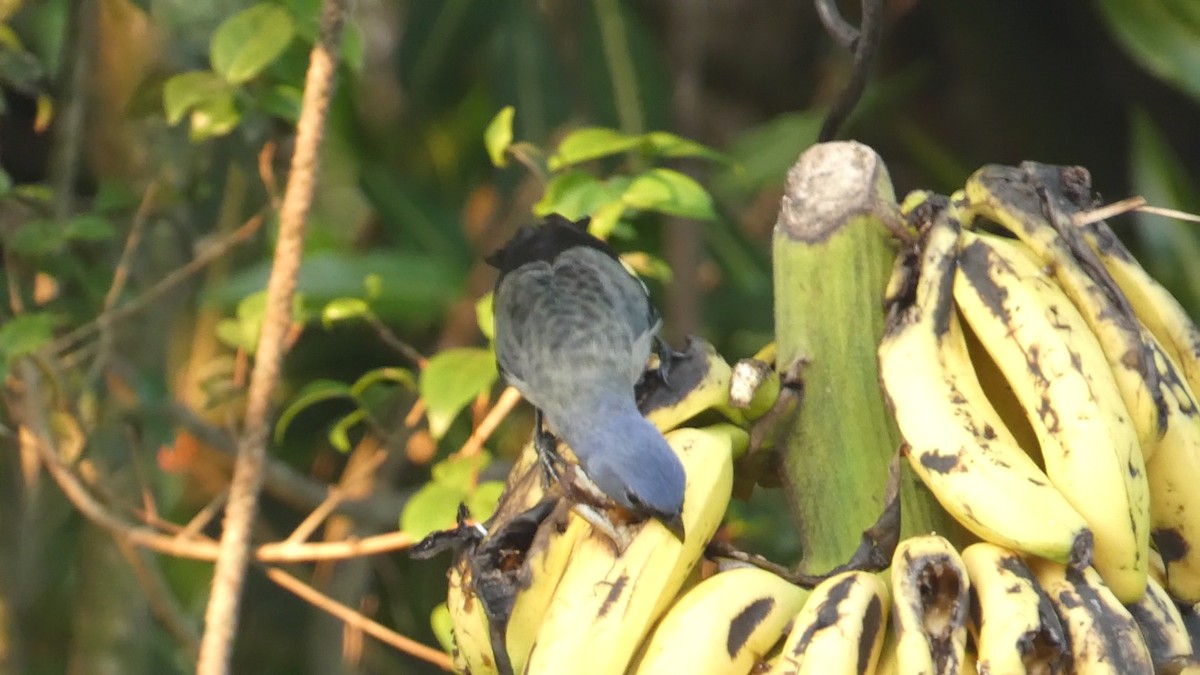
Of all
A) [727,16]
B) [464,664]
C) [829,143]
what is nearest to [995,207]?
[829,143]

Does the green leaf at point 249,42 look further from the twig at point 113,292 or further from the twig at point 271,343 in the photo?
the twig at point 113,292

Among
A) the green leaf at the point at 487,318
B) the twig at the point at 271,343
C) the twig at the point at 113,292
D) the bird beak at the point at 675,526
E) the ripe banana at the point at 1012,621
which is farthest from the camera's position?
the twig at the point at 113,292

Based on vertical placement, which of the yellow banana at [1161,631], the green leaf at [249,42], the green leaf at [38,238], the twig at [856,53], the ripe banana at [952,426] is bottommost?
the green leaf at [38,238]

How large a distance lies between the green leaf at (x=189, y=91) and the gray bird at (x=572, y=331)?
0.36 metres

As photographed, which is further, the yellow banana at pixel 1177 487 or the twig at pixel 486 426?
the twig at pixel 486 426

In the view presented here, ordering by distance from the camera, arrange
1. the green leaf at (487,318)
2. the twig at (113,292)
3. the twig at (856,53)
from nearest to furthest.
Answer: the twig at (856,53) → the green leaf at (487,318) → the twig at (113,292)

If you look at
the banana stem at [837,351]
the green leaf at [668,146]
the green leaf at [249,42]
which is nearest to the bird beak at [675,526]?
the banana stem at [837,351]

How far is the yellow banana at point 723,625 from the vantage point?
68 centimetres

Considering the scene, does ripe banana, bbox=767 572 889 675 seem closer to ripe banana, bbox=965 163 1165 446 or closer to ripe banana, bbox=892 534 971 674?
ripe banana, bbox=892 534 971 674

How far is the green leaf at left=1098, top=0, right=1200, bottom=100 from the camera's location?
169 centimetres

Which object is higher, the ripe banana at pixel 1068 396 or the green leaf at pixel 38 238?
the ripe banana at pixel 1068 396

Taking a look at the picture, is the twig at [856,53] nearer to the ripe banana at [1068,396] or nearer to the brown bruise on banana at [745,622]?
the ripe banana at [1068,396]

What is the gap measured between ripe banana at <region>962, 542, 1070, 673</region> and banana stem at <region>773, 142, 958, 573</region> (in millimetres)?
118

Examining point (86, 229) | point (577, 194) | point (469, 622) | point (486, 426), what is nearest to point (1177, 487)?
point (469, 622)
